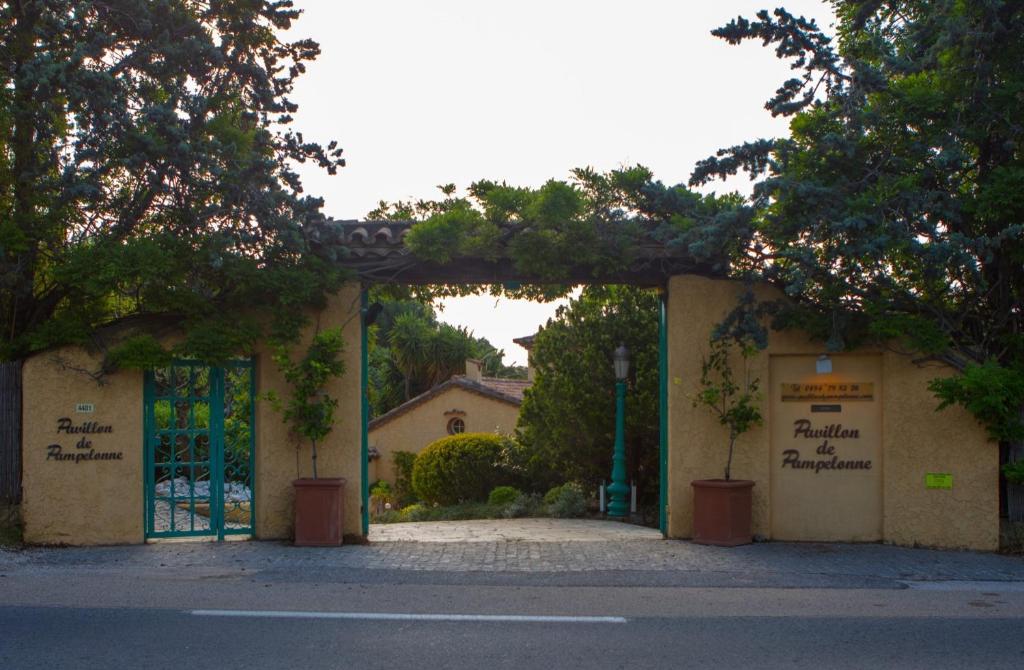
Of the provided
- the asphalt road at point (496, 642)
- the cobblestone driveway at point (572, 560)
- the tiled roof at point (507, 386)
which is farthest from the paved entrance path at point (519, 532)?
the tiled roof at point (507, 386)

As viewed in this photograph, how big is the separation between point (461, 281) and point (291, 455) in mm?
2842

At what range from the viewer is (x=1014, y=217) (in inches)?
428

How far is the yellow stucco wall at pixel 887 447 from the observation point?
1178 cm

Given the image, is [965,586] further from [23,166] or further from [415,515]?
[415,515]

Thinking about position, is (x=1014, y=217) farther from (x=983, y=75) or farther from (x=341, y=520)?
(x=341, y=520)

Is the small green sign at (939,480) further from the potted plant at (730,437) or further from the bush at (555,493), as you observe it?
the bush at (555,493)

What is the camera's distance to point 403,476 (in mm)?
31531

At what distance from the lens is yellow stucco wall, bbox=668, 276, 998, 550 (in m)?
11.8

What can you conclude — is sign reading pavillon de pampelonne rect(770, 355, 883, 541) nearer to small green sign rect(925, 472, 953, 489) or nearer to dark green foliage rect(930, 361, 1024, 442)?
small green sign rect(925, 472, 953, 489)

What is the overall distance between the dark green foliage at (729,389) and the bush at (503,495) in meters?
9.06

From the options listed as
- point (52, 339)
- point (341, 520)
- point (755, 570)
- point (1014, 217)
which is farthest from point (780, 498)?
point (52, 339)

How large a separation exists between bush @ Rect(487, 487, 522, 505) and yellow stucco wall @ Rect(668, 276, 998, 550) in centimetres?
876

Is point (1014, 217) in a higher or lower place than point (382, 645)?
higher

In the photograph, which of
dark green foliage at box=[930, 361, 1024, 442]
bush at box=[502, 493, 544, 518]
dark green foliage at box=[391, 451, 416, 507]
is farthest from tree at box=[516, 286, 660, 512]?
dark green foliage at box=[391, 451, 416, 507]
